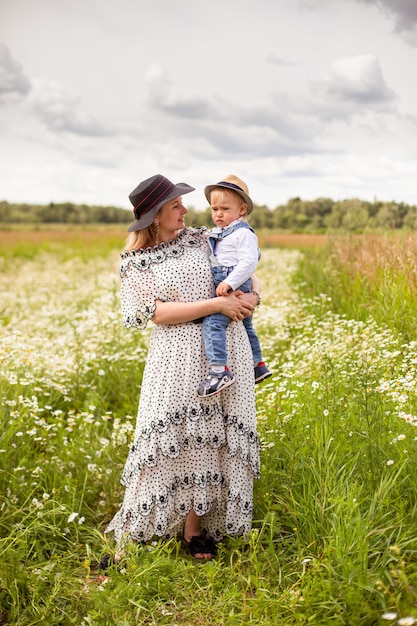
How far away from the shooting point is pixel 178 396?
3.47 metres

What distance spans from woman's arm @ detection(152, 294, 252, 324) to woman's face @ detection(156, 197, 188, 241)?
408mm

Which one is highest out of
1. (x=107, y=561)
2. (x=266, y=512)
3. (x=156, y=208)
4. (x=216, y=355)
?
(x=156, y=208)

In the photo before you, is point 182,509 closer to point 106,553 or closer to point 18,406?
point 106,553

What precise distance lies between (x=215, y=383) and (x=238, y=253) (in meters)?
0.68

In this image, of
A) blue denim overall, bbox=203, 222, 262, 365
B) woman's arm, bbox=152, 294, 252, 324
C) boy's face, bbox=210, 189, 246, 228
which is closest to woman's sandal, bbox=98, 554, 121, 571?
blue denim overall, bbox=203, 222, 262, 365

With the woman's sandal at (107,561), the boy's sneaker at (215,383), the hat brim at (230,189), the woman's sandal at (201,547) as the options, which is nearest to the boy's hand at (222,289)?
the boy's sneaker at (215,383)

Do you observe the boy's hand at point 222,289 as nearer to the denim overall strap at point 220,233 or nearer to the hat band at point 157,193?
the denim overall strap at point 220,233

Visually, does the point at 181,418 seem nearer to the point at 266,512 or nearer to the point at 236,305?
the point at 236,305

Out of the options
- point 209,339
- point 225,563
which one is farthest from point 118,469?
point 209,339

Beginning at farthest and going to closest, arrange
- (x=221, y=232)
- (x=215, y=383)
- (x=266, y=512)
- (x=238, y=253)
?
(x=266, y=512) < (x=221, y=232) < (x=238, y=253) < (x=215, y=383)

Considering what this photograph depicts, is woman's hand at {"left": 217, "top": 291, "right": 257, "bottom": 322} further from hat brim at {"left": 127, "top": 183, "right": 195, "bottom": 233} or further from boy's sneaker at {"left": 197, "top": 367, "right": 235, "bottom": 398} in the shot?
hat brim at {"left": 127, "top": 183, "right": 195, "bottom": 233}

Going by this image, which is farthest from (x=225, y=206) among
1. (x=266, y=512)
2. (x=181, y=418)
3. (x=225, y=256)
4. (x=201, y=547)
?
(x=201, y=547)

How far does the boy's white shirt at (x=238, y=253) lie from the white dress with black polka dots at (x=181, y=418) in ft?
0.33

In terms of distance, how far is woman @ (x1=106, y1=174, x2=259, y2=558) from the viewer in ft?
11.3
